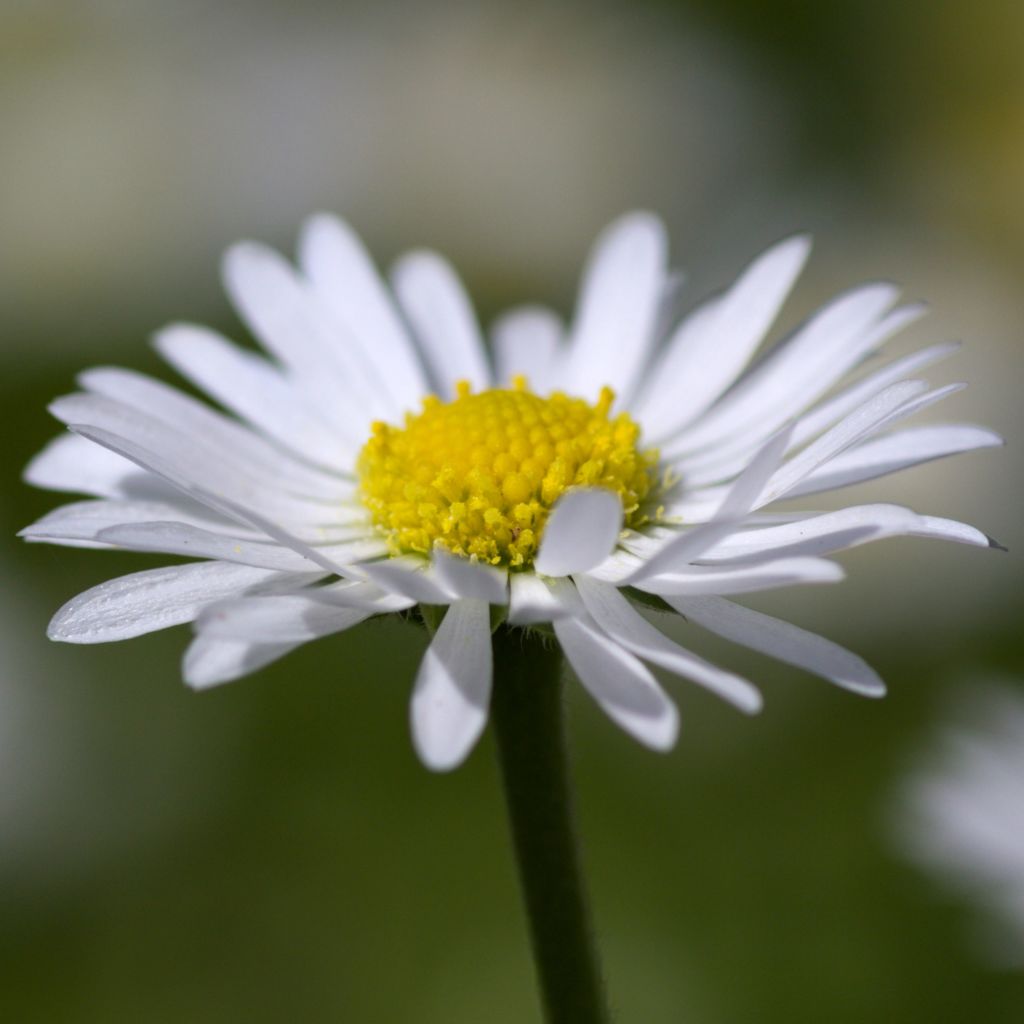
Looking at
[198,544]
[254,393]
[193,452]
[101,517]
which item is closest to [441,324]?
[254,393]

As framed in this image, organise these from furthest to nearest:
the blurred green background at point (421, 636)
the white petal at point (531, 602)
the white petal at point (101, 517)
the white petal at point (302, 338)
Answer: the blurred green background at point (421, 636) < the white petal at point (302, 338) < the white petal at point (101, 517) < the white petal at point (531, 602)

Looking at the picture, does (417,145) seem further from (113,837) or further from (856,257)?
(113,837)

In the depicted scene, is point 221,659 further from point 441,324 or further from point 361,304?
point 441,324

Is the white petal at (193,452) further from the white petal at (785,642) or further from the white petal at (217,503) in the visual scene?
the white petal at (785,642)

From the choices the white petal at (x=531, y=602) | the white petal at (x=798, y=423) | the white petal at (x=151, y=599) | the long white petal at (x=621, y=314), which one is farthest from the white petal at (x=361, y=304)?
the white petal at (x=151, y=599)

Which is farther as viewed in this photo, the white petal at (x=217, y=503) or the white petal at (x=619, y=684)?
the white petal at (x=217, y=503)

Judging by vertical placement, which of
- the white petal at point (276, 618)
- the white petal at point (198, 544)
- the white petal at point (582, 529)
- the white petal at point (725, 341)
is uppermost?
the white petal at point (725, 341)

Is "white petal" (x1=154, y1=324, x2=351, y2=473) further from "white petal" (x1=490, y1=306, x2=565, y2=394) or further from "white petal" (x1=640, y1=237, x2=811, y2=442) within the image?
"white petal" (x1=640, y1=237, x2=811, y2=442)

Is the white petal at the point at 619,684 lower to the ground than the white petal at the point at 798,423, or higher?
lower
